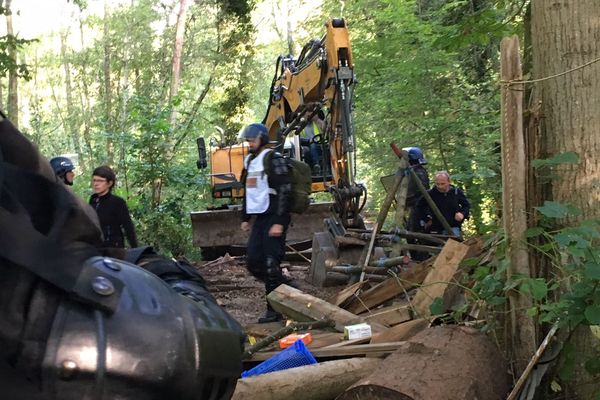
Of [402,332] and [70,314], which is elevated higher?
[70,314]

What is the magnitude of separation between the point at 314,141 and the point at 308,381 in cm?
909

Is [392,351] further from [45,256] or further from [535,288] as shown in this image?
[45,256]

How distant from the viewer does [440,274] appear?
594 centimetres

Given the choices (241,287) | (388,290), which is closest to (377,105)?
(241,287)

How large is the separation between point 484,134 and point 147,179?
750 centimetres

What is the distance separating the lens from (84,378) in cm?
105

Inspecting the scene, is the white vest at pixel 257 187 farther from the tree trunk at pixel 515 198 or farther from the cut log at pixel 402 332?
the tree trunk at pixel 515 198

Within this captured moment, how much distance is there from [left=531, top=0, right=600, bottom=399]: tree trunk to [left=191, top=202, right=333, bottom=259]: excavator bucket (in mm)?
9213

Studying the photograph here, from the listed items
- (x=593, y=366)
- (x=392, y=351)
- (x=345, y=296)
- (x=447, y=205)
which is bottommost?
(x=345, y=296)

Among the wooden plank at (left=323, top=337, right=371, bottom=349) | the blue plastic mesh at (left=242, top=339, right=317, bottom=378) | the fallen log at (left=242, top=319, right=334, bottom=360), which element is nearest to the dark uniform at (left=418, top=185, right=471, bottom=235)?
the fallen log at (left=242, top=319, right=334, bottom=360)

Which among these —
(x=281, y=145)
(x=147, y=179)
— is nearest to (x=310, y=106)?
(x=281, y=145)

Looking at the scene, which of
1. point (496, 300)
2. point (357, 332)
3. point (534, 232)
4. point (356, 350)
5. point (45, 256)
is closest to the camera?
point (45, 256)

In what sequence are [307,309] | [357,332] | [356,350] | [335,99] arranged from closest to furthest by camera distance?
[356,350] → [357,332] → [307,309] → [335,99]

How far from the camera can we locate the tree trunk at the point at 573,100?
13.1 ft
